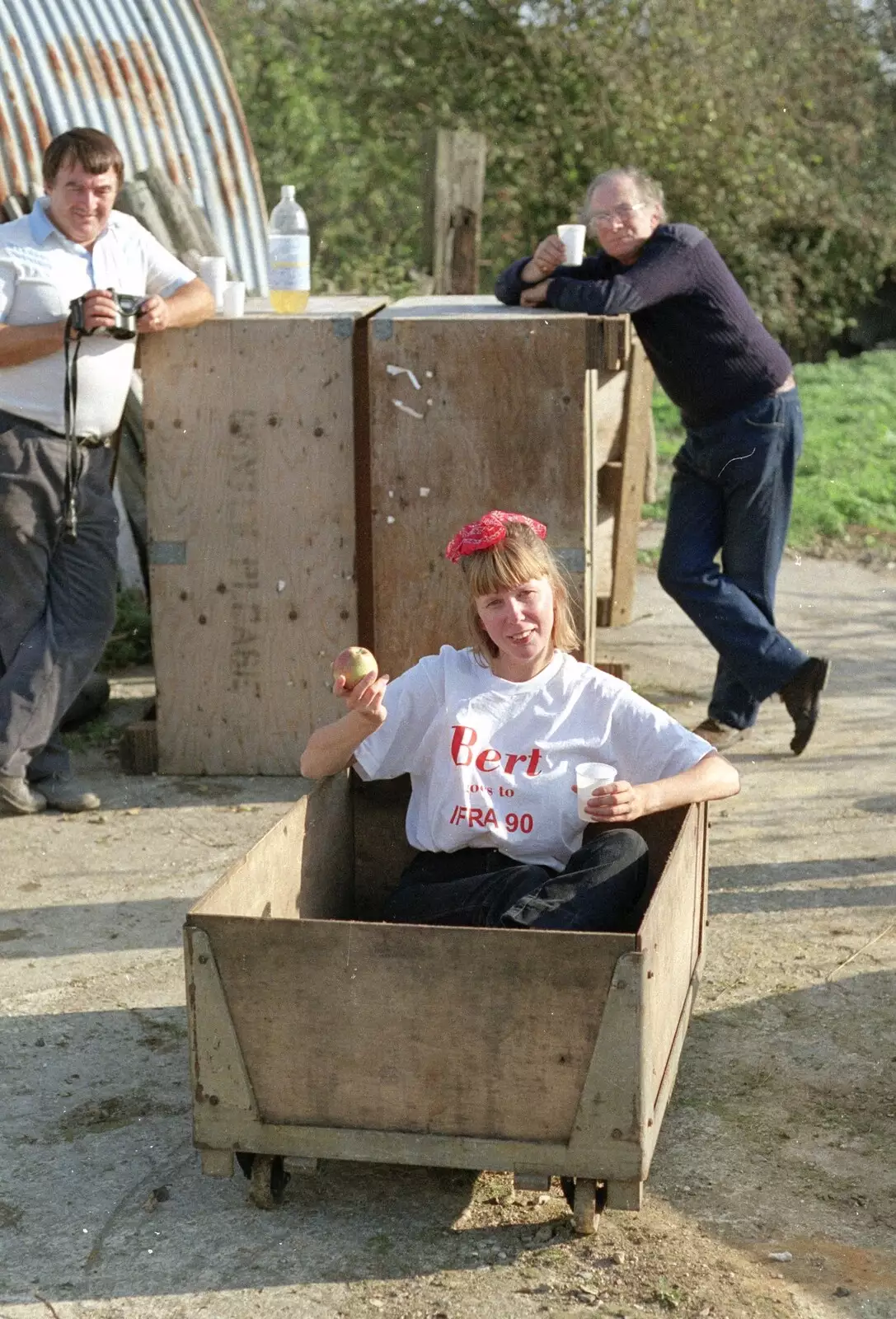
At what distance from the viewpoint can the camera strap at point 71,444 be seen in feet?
18.5

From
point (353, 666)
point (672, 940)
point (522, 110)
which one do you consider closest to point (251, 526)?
point (353, 666)

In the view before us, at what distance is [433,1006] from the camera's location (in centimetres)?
316

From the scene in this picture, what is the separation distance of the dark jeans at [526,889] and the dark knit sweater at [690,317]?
8.59 feet

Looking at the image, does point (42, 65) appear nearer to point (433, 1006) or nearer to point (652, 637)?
point (652, 637)

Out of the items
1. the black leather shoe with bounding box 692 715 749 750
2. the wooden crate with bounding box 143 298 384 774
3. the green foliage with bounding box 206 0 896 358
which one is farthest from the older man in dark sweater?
the green foliage with bounding box 206 0 896 358

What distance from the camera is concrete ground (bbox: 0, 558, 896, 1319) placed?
10.3ft

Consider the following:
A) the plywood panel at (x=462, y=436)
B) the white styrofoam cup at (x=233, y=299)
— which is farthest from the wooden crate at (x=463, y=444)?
the white styrofoam cup at (x=233, y=299)

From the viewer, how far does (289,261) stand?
20.5ft

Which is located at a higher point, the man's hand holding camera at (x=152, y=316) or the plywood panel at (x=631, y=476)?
the man's hand holding camera at (x=152, y=316)

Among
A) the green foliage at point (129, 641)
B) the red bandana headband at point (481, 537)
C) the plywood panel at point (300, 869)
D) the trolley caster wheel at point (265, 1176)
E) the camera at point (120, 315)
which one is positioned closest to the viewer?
the trolley caster wheel at point (265, 1176)

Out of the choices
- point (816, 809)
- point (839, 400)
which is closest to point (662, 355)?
point (816, 809)

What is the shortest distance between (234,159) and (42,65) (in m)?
1.17

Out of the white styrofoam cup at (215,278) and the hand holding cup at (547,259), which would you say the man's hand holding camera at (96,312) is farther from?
the hand holding cup at (547,259)

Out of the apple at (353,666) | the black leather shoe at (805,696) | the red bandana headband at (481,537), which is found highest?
the red bandana headband at (481,537)
